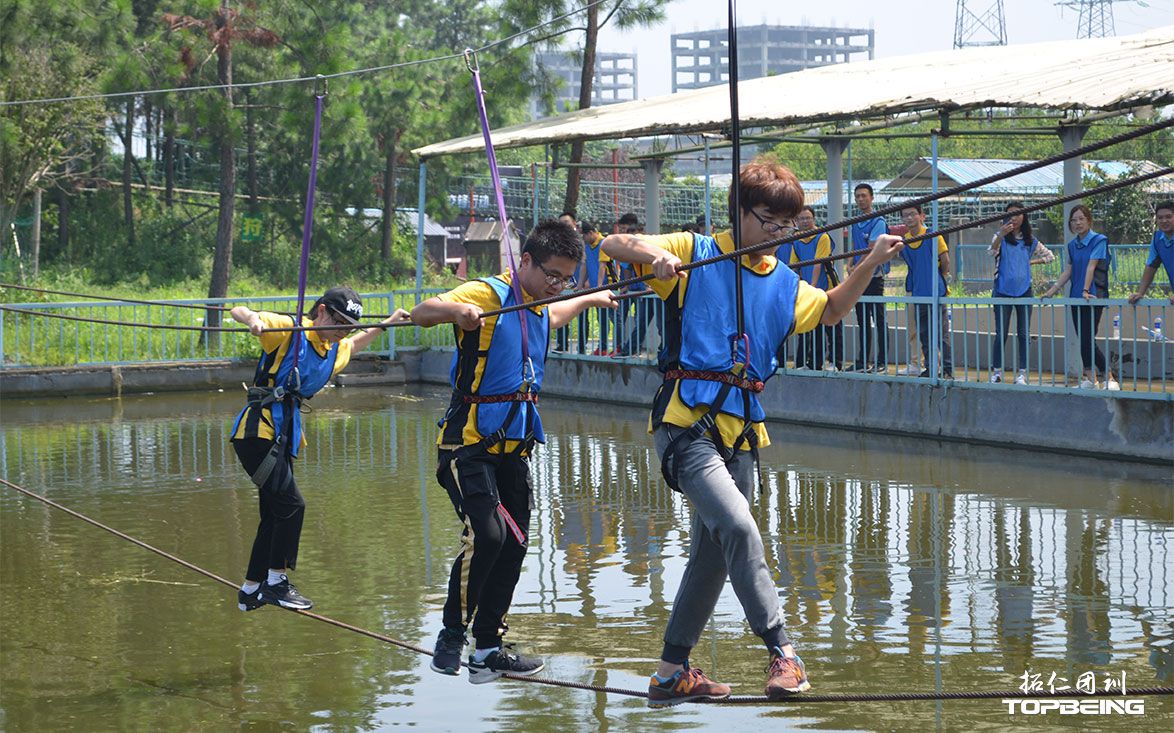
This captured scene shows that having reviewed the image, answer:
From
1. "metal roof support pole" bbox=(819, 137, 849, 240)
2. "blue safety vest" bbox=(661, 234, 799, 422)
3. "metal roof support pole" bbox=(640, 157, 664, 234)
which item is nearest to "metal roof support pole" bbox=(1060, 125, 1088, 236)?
"metal roof support pole" bbox=(819, 137, 849, 240)

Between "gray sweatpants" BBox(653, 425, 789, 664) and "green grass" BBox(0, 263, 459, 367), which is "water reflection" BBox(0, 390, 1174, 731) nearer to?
"gray sweatpants" BBox(653, 425, 789, 664)

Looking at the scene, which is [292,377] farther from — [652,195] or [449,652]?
[652,195]

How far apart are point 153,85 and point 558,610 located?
2167cm

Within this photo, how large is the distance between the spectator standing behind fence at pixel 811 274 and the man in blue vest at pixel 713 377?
8.93 meters

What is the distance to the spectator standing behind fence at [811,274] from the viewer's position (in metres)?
15.4

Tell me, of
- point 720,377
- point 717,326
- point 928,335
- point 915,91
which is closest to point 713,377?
point 720,377

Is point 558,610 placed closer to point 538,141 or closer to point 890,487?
point 890,487

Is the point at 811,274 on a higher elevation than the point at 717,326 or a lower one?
higher

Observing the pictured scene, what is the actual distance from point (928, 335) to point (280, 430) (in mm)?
8967

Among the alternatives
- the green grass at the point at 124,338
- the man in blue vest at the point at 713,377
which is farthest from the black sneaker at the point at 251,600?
the green grass at the point at 124,338

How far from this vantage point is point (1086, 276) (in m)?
14.6

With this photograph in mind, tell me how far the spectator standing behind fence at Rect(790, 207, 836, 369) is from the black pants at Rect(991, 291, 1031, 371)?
164 cm

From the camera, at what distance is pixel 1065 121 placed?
18.0 meters

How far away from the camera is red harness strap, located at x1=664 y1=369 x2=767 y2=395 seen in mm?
5793
